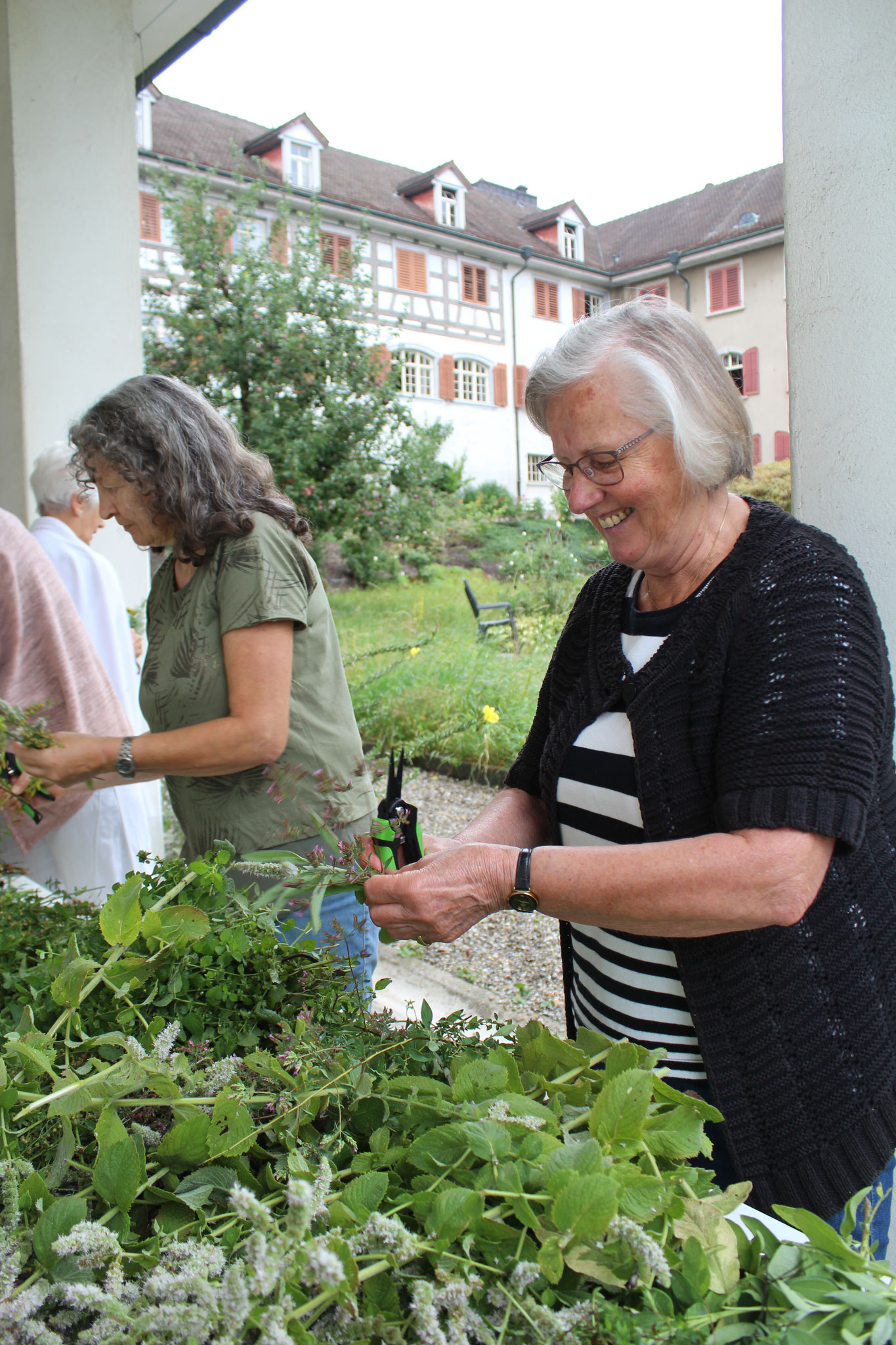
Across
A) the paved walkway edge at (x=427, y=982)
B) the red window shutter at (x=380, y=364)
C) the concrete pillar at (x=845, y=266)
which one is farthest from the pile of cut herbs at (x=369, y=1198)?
the red window shutter at (x=380, y=364)

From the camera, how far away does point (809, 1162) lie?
3.83 feet

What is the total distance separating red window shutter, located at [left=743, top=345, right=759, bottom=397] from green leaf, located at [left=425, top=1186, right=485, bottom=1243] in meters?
27.6

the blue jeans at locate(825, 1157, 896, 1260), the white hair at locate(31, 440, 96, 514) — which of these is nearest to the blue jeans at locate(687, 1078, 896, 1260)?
the blue jeans at locate(825, 1157, 896, 1260)

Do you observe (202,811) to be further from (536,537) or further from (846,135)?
(536,537)

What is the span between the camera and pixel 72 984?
3.13 ft

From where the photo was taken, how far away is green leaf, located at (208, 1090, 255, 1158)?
757 mm

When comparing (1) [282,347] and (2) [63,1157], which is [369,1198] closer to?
(2) [63,1157]

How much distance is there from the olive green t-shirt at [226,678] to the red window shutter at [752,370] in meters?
26.4

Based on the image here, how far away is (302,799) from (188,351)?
11094 mm

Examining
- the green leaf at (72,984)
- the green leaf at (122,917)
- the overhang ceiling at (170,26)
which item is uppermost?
the overhang ceiling at (170,26)

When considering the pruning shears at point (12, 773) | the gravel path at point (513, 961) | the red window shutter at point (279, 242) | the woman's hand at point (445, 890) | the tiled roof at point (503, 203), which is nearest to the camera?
the woman's hand at point (445, 890)

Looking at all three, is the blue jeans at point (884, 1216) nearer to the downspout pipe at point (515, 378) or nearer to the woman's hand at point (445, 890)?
the woman's hand at point (445, 890)

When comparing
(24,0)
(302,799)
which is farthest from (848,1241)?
(24,0)

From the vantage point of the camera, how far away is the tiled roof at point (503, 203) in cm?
2188
